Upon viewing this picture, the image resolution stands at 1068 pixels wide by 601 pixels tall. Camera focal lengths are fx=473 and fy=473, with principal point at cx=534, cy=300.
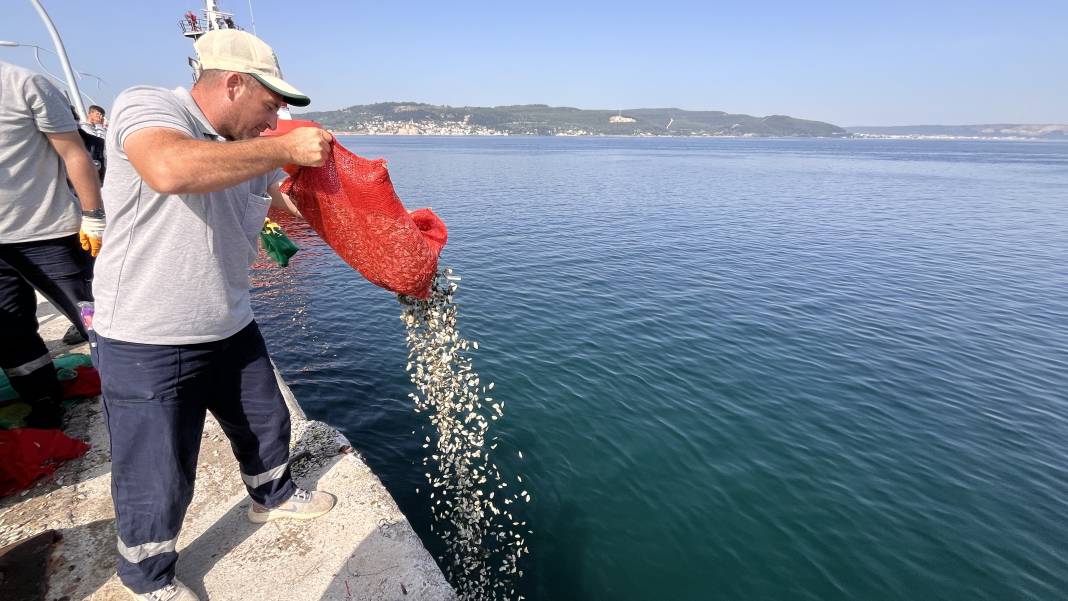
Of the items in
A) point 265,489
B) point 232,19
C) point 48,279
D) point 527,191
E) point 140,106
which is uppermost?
Answer: point 232,19

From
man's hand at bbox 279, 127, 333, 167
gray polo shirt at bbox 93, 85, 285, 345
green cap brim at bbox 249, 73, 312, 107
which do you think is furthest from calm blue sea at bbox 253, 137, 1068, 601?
green cap brim at bbox 249, 73, 312, 107

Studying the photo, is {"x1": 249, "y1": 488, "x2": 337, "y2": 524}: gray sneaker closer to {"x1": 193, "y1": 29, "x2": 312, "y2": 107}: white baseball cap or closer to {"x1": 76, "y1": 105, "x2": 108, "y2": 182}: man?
{"x1": 193, "y1": 29, "x2": 312, "y2": 107}: white baseball cap

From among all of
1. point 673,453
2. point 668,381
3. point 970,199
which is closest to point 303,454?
point 673,453

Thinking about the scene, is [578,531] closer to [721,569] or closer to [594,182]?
[721,569]

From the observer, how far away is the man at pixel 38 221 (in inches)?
147

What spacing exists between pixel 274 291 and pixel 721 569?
15.3m

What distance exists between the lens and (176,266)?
267 centimetres

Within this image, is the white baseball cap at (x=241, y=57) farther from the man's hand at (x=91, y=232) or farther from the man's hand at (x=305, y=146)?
the man's hand at (x=91, y=232)

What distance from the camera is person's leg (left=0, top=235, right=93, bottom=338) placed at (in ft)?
13.6

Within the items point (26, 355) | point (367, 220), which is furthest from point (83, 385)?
point (367, 220)

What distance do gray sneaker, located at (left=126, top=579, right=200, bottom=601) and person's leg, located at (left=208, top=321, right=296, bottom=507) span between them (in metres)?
0.77

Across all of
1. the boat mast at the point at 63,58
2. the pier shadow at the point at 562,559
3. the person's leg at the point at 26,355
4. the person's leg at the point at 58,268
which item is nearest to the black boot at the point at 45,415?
the person's leg at the point at 26,355

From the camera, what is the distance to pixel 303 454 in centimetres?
474

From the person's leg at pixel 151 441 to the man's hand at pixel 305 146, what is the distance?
1.41 m
